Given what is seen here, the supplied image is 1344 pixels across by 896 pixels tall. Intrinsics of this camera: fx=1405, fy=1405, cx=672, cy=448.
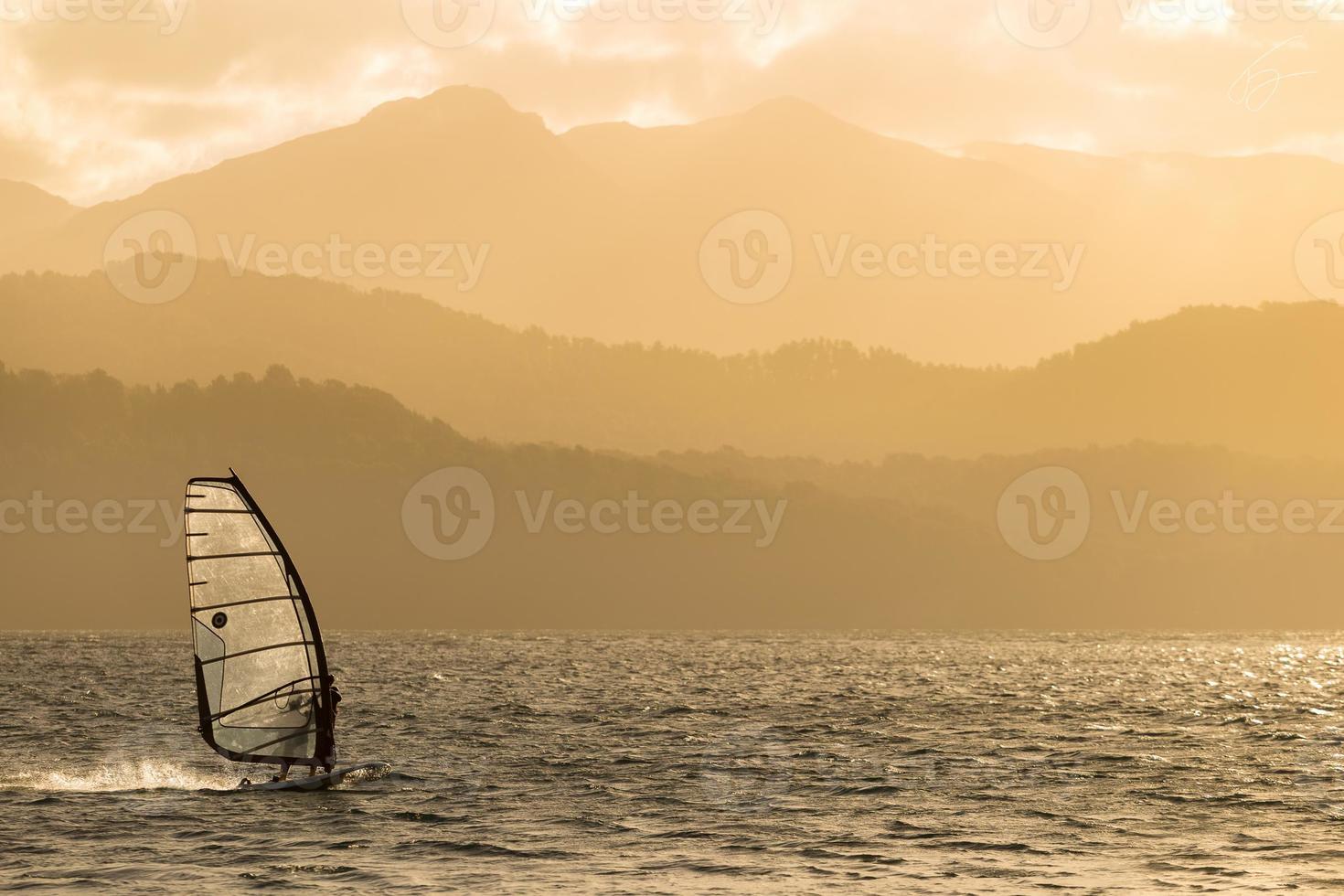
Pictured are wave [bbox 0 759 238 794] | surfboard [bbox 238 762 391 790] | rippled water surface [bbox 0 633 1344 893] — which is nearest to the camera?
rippled water surface [bbox 0 633 1344 893]

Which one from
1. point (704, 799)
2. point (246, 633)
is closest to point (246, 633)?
point (246, 633)

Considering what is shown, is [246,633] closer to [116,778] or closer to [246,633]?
[246,633]

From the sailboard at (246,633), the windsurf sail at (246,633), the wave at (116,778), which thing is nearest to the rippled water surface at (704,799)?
the wave at (116,778)

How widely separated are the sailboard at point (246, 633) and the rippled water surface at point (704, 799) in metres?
2.33

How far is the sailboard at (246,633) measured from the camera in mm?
34688

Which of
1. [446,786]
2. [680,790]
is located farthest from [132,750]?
[680,790]

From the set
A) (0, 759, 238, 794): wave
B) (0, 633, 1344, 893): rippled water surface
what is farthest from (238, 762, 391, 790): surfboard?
(0, 759, 238, 794): wave

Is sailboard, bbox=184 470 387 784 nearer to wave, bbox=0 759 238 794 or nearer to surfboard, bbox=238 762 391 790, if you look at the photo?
surfboard, bbox=238 762 391 790

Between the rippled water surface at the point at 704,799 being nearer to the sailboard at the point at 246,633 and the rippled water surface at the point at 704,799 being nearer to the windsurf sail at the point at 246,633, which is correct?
the windsurf sail at the point at 246,633

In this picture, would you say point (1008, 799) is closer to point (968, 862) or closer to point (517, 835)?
point (968, 862)

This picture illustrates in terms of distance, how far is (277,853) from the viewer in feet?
103

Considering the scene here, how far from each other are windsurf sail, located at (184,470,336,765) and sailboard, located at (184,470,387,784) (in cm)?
2

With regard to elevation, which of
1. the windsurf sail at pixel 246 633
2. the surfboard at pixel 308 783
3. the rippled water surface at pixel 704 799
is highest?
the windsurf sail at pixel 246 633

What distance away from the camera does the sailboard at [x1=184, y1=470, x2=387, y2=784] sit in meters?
34.7
